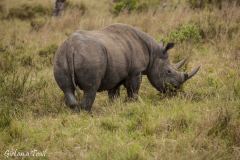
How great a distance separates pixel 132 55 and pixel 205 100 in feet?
4.33

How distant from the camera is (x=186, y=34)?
11.4m

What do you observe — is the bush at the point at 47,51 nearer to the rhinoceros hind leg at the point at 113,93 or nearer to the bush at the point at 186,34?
the bush at the point at 186,34

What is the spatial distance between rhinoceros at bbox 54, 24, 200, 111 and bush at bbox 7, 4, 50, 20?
1065 cm

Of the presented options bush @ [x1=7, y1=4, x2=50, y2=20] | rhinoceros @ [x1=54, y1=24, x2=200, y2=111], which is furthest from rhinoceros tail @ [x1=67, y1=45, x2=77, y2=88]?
bush @ [x1=7, y1=4, x2=50, y2=20]

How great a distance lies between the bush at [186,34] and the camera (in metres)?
11.2

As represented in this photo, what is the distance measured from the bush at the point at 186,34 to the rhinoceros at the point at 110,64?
9.22ft

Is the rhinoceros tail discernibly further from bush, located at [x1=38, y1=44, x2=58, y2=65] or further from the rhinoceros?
bush, located at [x1=38, y1=44, x2=58, y2=65]

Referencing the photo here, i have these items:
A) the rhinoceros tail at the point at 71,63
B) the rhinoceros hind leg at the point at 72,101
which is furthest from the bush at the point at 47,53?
the rhinoceros tail at the point at 71,63

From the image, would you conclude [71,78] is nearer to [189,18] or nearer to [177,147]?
[177,147]

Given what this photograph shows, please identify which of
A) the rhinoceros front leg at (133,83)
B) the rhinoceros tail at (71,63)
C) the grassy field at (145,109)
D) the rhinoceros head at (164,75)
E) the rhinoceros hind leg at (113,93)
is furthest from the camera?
the rhinoceros head at (164,75)

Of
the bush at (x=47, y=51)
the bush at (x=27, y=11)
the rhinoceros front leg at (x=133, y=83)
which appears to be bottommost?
the bush at (x=27, y=11)

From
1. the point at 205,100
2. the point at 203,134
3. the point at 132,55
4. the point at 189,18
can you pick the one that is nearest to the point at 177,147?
the point at 203,134

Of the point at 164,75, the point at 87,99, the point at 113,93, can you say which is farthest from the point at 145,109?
the point at 164,75

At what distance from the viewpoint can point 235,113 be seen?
18.6 feet
